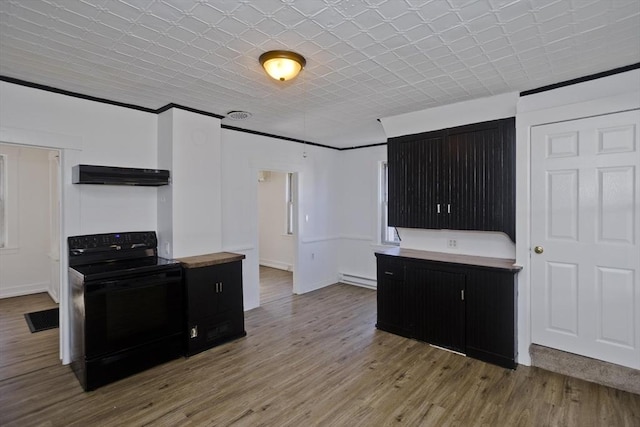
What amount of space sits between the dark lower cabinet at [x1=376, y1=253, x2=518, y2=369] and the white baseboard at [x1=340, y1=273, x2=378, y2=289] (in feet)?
6.09

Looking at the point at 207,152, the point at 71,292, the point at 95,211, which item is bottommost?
the point at 71,292

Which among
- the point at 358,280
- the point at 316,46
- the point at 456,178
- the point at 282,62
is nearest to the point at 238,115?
the point at 282,62

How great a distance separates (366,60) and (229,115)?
79.9 inches

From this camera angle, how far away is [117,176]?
10.3 ft

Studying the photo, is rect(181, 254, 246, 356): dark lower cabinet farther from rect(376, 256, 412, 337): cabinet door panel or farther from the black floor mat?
the black floor mat

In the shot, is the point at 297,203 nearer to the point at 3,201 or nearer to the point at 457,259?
the point at 457,259

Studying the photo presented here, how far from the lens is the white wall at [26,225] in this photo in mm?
5258

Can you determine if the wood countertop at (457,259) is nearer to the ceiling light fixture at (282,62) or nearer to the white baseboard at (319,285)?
the white baseboard at (319,285)

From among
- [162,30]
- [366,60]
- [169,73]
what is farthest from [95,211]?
[366,60]

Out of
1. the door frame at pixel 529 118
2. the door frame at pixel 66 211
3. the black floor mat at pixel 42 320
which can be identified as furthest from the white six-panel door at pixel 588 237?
the black floor mat at pixel 42 320

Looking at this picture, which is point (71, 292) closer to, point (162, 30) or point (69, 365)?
point (69, 365)

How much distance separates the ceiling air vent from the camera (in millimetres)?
3812

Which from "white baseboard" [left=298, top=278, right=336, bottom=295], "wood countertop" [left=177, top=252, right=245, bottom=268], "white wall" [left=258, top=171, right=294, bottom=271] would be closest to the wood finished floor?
"wood countertop" [left=177, top=252, right=245, bottom=268]

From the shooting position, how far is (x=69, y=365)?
10.1ft
